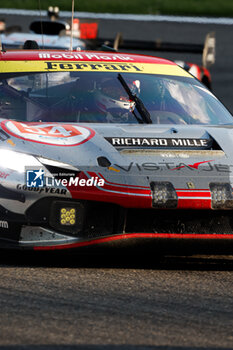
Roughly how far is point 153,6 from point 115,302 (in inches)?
2047

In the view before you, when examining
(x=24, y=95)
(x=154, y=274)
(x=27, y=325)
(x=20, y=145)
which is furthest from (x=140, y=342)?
(x=24, y=95)

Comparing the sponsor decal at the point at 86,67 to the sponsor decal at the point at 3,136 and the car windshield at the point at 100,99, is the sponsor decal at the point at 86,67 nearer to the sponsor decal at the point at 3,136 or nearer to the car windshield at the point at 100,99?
the car windshield at the point at 100,99

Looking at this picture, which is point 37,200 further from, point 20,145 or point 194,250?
point 194,250

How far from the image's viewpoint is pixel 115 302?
444cm

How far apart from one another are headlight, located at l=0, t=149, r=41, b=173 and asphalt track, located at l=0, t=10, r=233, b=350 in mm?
565

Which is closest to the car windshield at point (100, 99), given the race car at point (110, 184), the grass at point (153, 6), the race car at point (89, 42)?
the race car at point (110, 184)

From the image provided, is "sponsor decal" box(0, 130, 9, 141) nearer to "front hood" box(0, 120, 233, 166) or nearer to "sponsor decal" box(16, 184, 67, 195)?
"front hood" box(0, 120, 233, 166)

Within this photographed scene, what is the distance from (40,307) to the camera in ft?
14.1

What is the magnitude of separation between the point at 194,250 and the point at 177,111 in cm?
145

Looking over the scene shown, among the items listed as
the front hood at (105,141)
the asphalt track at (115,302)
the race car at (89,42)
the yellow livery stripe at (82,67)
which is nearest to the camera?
the asphalt track at (115,302)

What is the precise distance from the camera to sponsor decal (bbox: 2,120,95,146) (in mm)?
5297

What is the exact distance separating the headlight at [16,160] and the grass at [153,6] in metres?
47.4

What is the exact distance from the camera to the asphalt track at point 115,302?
379 centimetres

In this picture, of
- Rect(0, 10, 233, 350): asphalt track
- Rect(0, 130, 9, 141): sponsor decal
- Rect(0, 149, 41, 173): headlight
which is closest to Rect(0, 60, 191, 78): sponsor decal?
Rect(0, 130, 9, 141): sponsor decal
